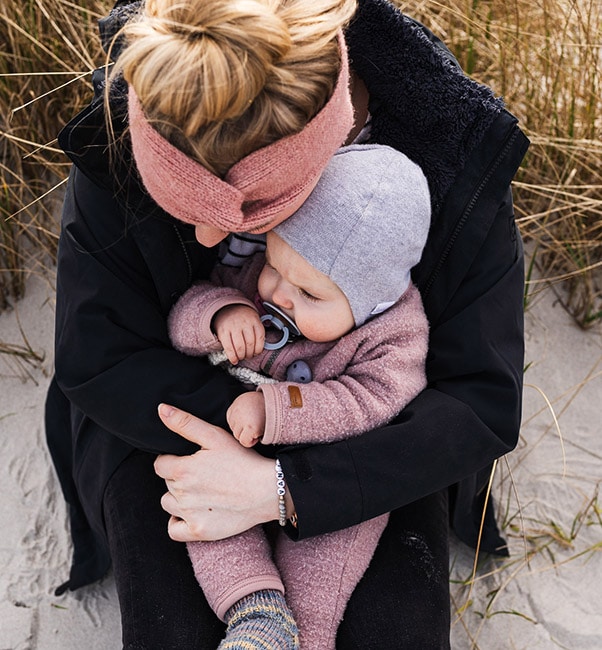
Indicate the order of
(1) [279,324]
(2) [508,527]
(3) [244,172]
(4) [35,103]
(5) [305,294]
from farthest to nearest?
(4) [35,103] < (2) [508,527] < (1) [279,324] < (5) [305,294] < (3) [244,172]

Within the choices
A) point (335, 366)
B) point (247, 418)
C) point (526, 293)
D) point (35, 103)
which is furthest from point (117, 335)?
point (526, 293)

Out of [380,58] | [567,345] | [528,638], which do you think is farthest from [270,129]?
[567,345]

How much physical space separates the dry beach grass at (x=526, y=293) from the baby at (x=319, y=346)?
2.39 feet

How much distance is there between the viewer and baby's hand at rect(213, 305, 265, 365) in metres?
1.72

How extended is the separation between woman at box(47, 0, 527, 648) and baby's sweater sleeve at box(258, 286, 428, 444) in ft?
0.13

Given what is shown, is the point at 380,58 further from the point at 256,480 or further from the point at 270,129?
the point at 256,480

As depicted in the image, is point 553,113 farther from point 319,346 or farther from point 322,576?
point 322,576

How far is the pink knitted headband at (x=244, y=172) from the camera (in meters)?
1.35

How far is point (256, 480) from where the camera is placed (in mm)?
1671

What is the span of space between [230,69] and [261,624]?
997 millimetres

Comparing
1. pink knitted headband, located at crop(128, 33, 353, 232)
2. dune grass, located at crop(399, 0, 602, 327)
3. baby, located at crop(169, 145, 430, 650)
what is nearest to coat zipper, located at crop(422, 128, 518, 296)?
baby, located at crop(169, 145, 430, 650)

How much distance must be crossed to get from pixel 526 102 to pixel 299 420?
1.73 metres

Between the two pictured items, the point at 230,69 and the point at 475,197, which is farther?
the point at 475,197

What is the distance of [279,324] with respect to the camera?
5.78 ft
